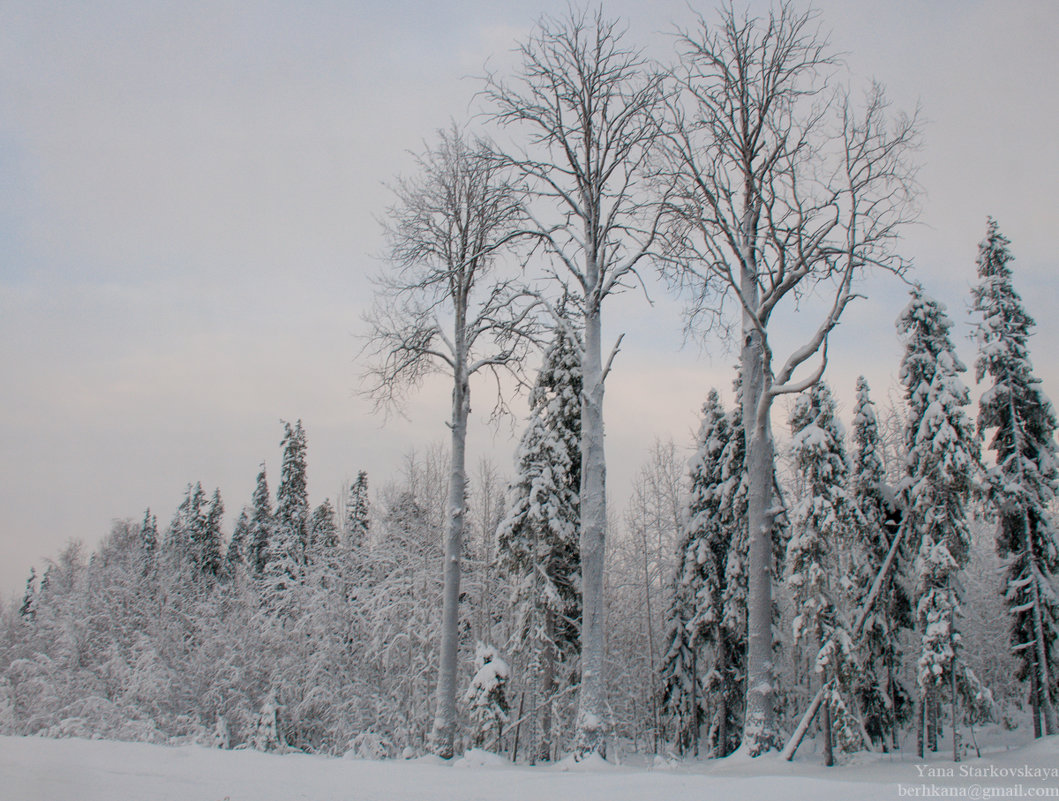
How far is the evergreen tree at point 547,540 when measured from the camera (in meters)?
18.9

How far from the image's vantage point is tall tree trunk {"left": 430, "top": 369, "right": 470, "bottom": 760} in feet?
44.1

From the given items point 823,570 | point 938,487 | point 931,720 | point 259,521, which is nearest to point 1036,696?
point 931,720

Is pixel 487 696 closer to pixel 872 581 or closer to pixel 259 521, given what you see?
pixel 872 581

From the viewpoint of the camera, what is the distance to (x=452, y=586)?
14258mm

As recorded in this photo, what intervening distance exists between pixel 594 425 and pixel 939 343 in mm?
15034

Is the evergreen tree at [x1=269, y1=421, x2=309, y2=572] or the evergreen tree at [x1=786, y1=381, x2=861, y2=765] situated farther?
the evergreen tree at [x1=269, y1=421, x2=309, y2=572]

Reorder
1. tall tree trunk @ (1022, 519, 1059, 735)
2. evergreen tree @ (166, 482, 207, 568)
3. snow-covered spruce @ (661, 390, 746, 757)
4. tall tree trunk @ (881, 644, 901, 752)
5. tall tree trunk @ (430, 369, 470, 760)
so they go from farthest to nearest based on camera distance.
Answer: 1. evergreen tree @ (166, 482, 207, 568)
2. tall tree trunk @ (881, 644, 901, 752)
3. snow-covered spruce @ (661, 390, 746, 757)
4. tall tree trunk @ (1022, 519, 1059, 735)
5. tall tree trunk @ (430, 369, 470, 760)

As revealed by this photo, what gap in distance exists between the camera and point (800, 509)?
18.1 m

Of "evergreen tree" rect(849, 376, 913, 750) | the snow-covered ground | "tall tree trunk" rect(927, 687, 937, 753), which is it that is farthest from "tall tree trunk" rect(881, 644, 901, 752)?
the snow-covered ground

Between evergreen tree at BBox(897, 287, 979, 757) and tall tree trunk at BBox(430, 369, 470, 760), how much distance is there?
14.5 m

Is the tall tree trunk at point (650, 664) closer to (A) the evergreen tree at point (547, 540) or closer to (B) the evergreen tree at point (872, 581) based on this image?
(B) the evergreen tree at point (872, 581)

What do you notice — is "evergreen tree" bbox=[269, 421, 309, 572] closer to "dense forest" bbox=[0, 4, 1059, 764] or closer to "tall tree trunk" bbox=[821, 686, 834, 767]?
"dense forest" bbox=[0, 4, 1059, 764]

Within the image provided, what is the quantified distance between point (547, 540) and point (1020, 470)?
16943 mm

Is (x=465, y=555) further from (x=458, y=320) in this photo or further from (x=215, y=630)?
(x=458, y=320)
